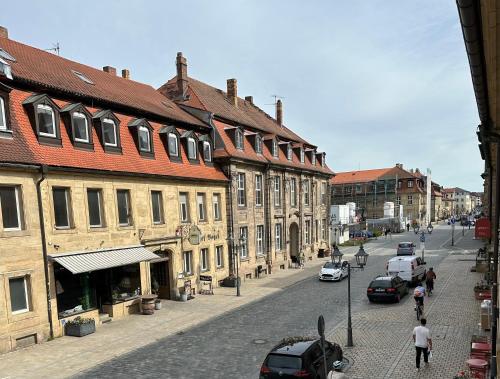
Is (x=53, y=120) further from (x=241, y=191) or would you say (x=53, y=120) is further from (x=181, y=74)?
(x=181, y=74)

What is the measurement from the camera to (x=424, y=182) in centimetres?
9688

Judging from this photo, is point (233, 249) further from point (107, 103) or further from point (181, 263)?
point (107, 103)

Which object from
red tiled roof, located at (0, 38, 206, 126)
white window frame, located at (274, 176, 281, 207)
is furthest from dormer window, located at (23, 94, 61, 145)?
white window frame, located at (274, 176, 281, 207)

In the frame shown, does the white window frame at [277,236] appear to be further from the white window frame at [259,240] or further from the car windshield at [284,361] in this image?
the car windshield at [284,361]

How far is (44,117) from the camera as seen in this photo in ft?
58.3

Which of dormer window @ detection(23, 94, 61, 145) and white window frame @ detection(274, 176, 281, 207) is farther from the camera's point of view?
white window frame @ detection(274, 176, 281, 207)

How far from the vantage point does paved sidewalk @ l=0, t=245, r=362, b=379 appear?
13609 mm

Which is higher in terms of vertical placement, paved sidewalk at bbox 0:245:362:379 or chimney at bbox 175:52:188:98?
chimney at bbox 175:52:188:98

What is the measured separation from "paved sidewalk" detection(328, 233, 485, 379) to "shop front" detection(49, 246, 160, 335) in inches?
420

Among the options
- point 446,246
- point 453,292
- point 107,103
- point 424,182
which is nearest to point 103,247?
point 107,103

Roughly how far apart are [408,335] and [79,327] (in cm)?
1411

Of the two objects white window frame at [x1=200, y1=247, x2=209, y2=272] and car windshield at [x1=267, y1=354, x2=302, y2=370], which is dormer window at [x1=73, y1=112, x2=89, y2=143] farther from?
car windshield at [x1=267, y1=354, x2=302, y2=370]

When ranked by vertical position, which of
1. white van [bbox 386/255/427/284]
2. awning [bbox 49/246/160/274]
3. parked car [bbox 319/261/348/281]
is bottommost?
parked car [bbox 319/261/348/281]

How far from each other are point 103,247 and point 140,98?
11.5 meters
